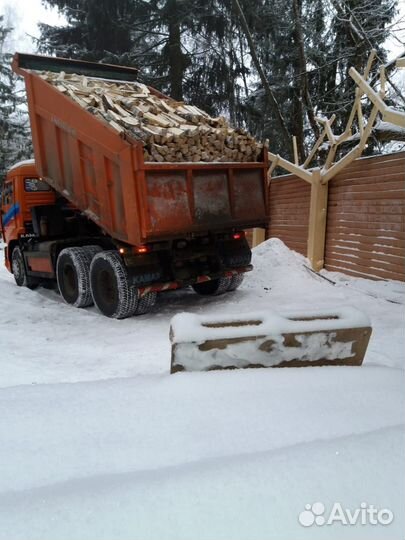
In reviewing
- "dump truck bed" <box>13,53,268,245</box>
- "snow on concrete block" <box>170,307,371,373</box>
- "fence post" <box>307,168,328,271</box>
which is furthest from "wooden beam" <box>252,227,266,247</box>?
"snow on concrete block" <box>170,307,371,373</box>

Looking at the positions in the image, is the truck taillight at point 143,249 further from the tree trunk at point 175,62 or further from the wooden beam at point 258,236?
the tree trunk at point 175,62

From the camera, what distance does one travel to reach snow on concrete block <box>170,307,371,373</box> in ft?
9.46

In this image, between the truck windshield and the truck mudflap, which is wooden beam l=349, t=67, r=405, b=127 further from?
the truck windshield

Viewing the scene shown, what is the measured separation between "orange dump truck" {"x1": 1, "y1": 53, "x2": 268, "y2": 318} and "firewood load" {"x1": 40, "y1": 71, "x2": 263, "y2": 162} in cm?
17

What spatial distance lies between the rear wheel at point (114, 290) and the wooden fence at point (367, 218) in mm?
3729

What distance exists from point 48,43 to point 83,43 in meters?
1.36

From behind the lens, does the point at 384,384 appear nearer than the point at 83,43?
Yes

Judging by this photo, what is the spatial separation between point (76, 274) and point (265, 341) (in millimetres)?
4519

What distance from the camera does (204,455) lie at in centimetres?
189

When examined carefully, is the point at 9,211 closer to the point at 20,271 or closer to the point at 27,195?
the point at 27,195

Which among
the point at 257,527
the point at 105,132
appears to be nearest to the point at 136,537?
the point at 257,527

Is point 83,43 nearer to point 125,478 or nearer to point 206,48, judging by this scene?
point 206,48

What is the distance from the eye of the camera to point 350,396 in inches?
98.0

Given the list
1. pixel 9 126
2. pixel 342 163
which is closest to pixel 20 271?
pixel 342 163
